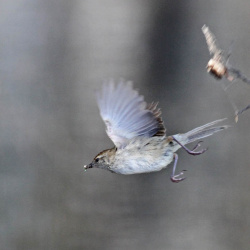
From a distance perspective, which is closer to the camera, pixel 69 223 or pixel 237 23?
pixel 237 23

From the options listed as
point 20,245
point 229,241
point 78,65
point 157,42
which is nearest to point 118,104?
point 157,42

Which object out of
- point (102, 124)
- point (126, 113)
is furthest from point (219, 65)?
point (102, 124)

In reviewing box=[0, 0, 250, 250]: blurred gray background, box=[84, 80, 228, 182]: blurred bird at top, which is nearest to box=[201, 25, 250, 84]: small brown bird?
box=[84, 80, 228, 182]: blurred bird at top

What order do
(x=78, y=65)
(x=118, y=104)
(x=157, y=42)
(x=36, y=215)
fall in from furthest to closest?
(x=36, y=215) → (x=78, y=65) → (x=157, y=42) → (x=118, y=104)

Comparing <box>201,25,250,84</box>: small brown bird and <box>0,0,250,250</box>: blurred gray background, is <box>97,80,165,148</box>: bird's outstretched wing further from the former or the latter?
<box>0,0,250,250</box>: blurred gray background

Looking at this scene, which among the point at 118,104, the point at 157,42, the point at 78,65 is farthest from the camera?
the point at 78,65

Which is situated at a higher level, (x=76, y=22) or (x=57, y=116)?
(x=76, y=22)

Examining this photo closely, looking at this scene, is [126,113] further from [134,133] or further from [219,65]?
[219,65]

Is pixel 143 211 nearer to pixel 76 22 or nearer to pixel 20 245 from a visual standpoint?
pixel 20 245

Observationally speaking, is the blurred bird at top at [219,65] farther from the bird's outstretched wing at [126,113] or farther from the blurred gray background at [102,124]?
the blurred gray background at [102,124]
